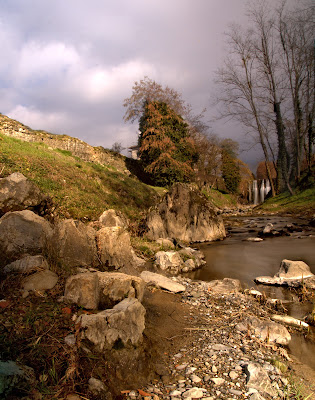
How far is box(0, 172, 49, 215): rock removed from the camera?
18.9 feet

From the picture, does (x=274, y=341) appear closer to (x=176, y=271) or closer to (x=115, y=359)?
(x=115, y=359)

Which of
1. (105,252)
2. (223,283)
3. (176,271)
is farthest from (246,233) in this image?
(105,252)

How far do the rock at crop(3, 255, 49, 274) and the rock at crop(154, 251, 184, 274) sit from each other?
4036mm

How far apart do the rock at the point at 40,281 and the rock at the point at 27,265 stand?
76 mm

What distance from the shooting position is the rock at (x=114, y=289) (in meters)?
3.09

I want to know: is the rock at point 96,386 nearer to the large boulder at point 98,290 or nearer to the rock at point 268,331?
the large boulder at point 98,290

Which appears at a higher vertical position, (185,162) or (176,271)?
(185,162)

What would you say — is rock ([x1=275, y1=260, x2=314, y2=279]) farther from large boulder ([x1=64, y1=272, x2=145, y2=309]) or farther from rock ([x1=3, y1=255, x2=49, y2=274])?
rock ([x1=3, y1=255, x2=49, y2=274])

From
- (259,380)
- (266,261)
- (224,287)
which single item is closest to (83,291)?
(259,380)

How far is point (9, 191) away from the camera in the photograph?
5871 millimetres

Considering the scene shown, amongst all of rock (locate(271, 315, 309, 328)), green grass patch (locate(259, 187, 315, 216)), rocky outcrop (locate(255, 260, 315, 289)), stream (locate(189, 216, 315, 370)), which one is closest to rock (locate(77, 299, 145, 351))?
stream (locate(189, 216, 315, 370))

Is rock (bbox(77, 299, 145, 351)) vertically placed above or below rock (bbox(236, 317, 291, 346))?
above

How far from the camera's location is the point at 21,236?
12.6 feet

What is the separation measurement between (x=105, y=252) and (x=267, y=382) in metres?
3.29
